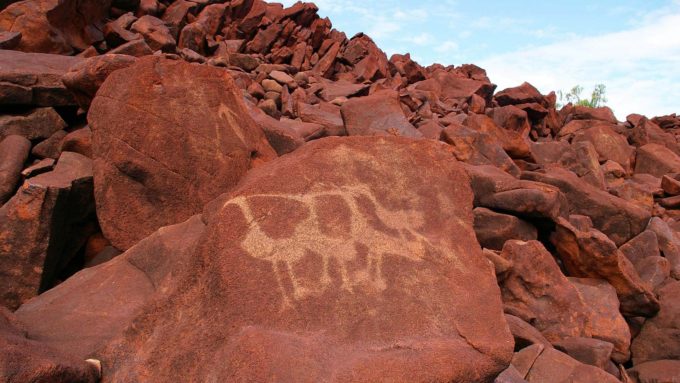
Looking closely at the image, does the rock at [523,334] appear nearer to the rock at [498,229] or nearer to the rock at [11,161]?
the rock at [498,229]

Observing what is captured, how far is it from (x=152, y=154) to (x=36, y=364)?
2103mm

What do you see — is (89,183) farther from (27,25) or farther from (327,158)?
(27,25)

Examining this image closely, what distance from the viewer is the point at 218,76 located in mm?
4531

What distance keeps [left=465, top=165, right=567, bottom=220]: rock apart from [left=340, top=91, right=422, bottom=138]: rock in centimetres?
208

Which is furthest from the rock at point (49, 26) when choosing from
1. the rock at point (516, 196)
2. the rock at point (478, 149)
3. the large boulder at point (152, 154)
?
the rock at point (516, 196)

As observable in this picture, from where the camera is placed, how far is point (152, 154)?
4.07m

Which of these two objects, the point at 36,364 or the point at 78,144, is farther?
the point at 78,144

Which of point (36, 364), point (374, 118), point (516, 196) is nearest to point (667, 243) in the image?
point (516, 196)

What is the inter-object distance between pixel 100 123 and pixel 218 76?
894 mm

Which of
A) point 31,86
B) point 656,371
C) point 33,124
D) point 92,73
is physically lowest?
point 656,371

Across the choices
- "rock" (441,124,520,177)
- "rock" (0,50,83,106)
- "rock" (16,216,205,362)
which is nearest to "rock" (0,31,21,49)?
"rock" (0,50,83,106)

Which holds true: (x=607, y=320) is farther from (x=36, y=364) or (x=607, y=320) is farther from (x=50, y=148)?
(x=50, y=148)

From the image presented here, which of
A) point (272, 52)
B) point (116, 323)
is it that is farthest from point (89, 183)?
point (272, 52)

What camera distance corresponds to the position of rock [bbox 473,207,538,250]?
5137mm
